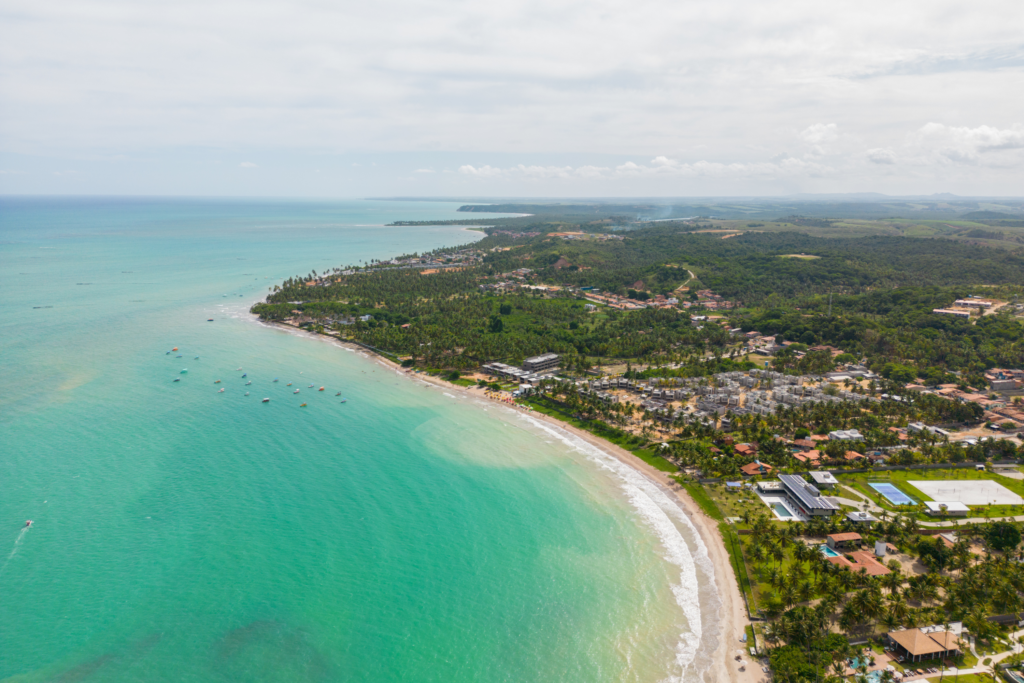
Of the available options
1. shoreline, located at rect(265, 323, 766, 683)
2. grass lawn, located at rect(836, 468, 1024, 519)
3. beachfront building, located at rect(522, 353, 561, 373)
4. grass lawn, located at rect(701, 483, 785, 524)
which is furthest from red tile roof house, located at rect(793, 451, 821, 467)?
beachfront building, located at rect(522, 353, 561, 373)

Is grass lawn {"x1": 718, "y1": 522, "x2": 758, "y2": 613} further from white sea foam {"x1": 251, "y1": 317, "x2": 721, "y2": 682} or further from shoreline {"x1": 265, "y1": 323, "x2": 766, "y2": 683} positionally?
white sea foam {"x1": 251, "y1": 317, "x2": 721, "y2": 682}

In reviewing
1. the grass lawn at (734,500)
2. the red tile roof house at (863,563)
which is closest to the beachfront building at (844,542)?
the red tile roof house at (863,563)

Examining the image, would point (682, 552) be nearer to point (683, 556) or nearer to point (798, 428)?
point (683, 556)

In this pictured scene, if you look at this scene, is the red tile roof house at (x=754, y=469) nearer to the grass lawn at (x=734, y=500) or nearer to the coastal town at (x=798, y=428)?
the coastal town at (x=798, y=428)

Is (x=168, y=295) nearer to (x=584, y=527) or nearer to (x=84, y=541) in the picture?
(x=84, y=541)

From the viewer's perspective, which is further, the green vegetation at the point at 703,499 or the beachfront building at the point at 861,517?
the green vegetation at the point at 703,499

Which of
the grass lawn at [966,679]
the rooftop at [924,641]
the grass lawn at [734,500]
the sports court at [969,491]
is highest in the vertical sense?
the rooftop at [924,641]
